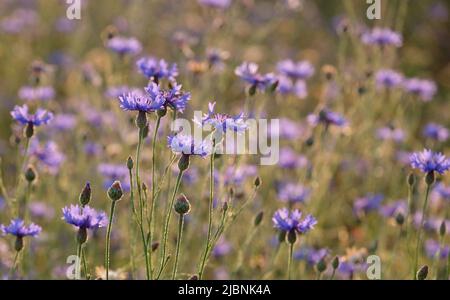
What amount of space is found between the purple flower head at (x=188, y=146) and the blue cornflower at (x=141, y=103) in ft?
0.35

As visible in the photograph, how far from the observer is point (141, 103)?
2146mm

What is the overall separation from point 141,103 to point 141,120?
2.3 inches

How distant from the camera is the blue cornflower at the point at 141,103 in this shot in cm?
212

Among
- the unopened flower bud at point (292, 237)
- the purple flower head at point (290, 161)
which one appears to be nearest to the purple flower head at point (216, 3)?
the purple flower head at point (290, 161)

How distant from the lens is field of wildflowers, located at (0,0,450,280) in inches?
91.6

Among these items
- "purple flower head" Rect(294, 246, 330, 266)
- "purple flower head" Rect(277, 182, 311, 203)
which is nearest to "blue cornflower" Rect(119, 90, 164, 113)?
"purple flower head" Rect(294, 246, 330, 266)

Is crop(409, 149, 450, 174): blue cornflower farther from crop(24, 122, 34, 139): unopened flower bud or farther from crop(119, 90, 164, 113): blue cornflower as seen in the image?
crop(24, 122, 34, 139): unopened flower bud

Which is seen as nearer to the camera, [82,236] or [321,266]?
[82,236]

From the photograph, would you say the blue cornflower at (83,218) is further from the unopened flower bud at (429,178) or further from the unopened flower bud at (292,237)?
the unopened flower bud at (429,178)

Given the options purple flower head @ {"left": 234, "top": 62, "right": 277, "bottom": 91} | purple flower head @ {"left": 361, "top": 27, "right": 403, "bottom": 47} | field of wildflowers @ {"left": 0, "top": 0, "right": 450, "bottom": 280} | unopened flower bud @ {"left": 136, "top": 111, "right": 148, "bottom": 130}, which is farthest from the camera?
purple flower head @ {"left": 361, "top": 27, "right": 403, "bottom": 47}

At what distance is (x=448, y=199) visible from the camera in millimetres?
3158

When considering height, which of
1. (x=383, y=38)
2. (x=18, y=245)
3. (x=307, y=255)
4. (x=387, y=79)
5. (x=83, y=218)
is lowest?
(x=307, y=255)

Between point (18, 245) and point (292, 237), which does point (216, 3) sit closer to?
point (292, 237)

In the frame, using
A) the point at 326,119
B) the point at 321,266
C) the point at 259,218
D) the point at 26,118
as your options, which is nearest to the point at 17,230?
the point at 26,118
